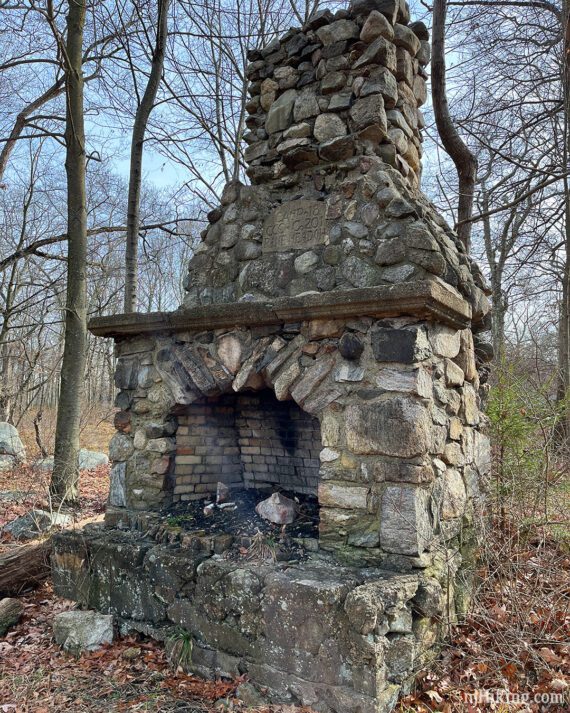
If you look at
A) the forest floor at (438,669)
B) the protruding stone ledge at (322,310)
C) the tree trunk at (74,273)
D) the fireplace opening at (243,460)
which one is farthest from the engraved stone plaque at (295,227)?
the tree trunk at (74,273)

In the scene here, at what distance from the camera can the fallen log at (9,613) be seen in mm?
4211

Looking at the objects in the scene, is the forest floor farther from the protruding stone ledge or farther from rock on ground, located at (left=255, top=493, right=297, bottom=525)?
the protruding stone ledge

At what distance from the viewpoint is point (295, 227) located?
170 inches

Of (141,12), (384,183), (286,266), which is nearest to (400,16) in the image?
(384,183)

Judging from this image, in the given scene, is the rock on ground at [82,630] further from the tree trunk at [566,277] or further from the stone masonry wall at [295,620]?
the tree trunk at [566,277]

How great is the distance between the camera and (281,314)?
381 cm

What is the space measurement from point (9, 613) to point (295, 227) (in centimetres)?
385

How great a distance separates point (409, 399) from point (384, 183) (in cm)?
162

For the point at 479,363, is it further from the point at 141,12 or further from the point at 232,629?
the point at 141,12

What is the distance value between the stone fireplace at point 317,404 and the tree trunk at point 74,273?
2847mm

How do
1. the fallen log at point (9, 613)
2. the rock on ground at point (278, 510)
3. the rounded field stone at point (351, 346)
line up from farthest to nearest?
1. the fallen log at point (9, 613)
2. the rock on ground at point (278, 510)
3. the rounded field stone at point (351, 346)

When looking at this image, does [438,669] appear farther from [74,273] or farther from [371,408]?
[74,273]

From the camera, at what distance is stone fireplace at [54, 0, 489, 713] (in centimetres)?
324

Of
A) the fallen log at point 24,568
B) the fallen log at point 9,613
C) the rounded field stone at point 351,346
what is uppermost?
the rounded field stone at point 351,346
